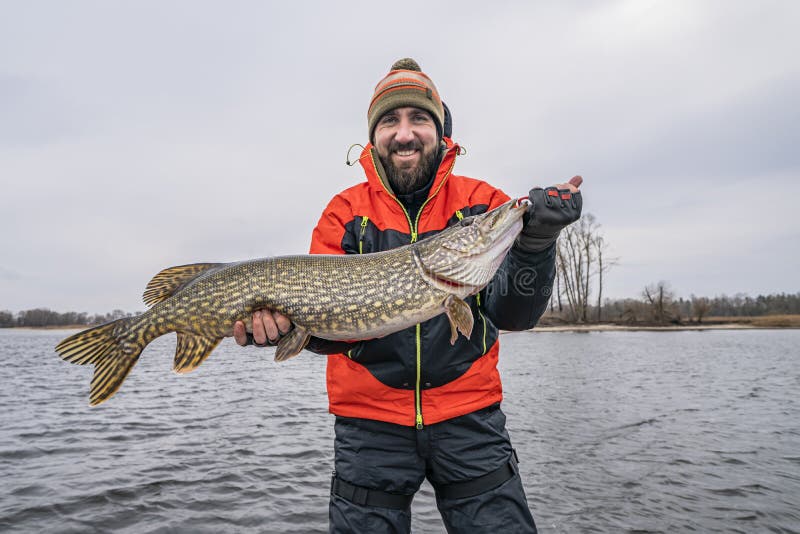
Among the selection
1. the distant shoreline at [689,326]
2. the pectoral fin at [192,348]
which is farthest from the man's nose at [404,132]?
the distant shoreline at [689,326]

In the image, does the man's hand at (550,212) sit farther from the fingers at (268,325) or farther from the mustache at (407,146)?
the fingers at (268,325)

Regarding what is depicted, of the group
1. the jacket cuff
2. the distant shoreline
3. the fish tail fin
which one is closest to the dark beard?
the jacket cuff

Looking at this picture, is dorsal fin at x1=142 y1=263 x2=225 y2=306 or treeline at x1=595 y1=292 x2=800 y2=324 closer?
dorsal fin at x1=142 y1=263 x2=225 y2=306

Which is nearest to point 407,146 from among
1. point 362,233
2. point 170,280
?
point 362,233

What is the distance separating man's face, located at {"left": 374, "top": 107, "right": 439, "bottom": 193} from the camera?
111 inches

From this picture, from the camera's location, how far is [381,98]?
3.12 m

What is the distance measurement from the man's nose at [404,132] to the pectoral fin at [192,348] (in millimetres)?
1600

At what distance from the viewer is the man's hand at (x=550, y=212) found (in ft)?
7.44

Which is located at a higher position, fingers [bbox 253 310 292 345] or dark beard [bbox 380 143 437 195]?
dark beard [bbox 380 143 437 195]

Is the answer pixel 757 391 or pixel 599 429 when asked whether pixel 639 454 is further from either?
pixel 757 391

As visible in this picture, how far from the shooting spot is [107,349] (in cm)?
273

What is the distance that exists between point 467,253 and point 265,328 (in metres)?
1.20

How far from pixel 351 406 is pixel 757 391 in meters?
12.0

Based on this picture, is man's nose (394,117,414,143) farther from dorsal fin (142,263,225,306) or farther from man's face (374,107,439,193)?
dorsal fin (142,263,225,306)
